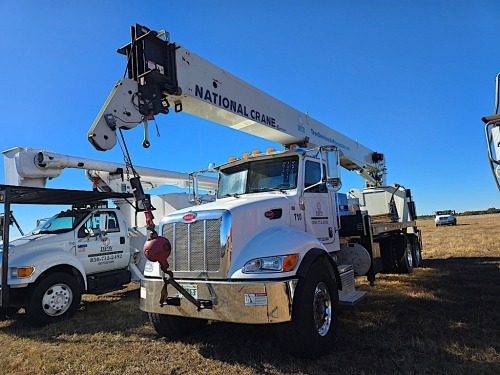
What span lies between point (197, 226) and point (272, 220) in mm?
947

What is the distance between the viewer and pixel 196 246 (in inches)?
183

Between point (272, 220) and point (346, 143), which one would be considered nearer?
point (272, 220)

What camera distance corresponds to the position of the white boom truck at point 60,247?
6.72 metres

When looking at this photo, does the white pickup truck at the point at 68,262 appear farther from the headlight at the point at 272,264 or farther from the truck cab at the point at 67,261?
the headlight at the point at 272,264

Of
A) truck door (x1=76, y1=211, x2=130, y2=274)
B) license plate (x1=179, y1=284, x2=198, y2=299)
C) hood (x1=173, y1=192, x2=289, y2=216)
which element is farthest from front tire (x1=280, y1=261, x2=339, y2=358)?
truck door (x1=76, y1=211, x2=130, y2=274)

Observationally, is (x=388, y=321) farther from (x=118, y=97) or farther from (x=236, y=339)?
(x=118, y=97)

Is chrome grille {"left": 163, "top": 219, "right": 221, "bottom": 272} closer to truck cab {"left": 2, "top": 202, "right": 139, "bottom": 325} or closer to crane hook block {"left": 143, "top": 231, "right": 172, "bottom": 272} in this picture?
crane hook block {"left": 143, "top": 231, "right": 172, "bottom": 272}

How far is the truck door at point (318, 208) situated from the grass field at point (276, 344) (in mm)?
1336

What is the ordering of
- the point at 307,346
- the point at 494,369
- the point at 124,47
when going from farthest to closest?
the point at 124,47 < the point at 307,346 < the point at 494,369

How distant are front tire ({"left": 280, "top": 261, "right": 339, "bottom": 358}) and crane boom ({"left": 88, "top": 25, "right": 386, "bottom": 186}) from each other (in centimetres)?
292

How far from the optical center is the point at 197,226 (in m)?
4.69

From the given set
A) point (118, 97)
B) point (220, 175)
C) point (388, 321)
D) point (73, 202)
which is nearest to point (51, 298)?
point (73, 202)

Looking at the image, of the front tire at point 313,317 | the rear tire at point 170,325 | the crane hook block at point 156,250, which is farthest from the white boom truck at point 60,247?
the front tire at point 313,317

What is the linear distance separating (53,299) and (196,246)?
394cm
